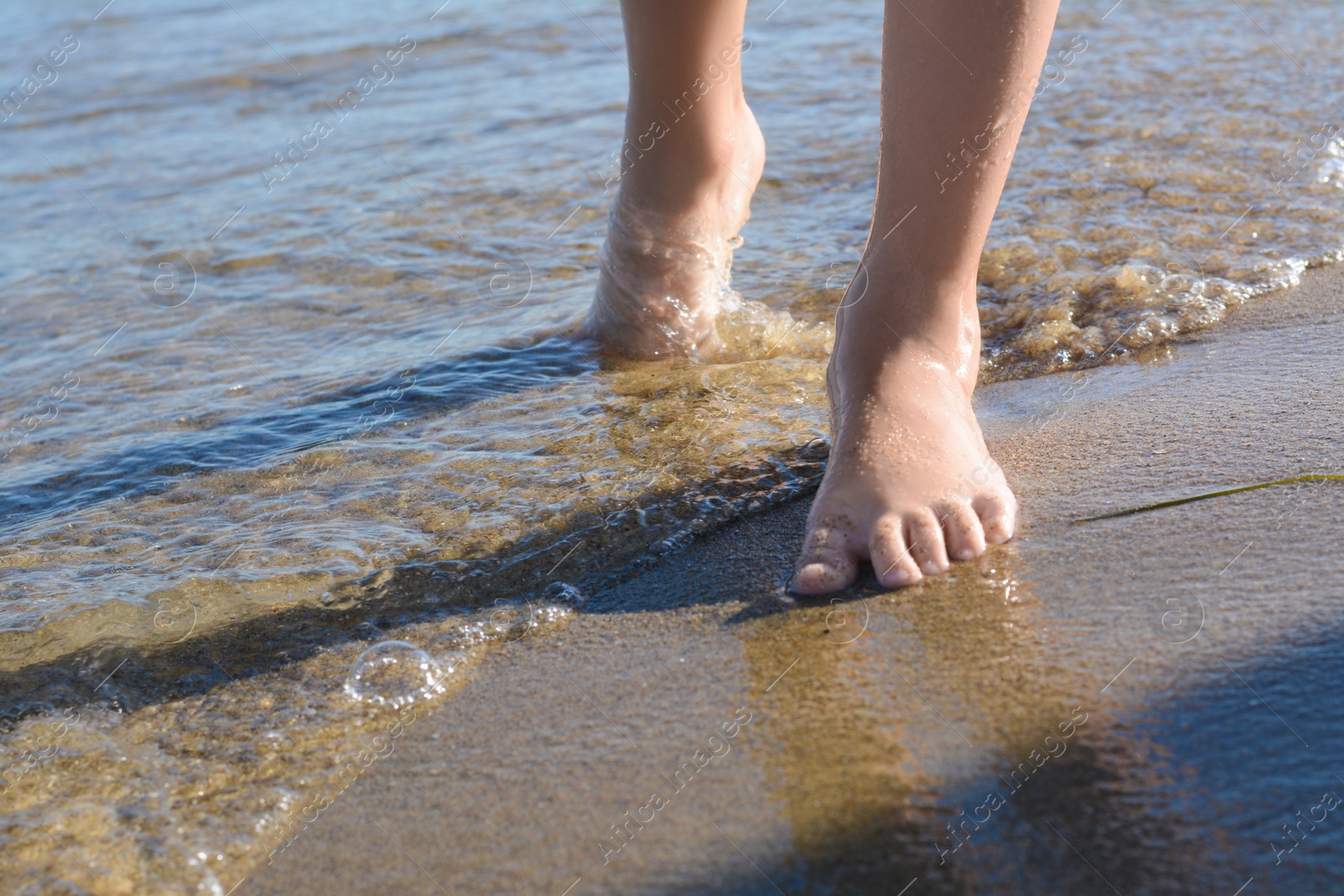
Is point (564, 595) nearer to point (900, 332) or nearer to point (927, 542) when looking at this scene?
point (927, 542)

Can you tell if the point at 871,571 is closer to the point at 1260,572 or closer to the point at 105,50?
the point at 1260,572

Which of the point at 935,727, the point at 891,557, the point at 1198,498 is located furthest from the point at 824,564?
the point at 1198,498

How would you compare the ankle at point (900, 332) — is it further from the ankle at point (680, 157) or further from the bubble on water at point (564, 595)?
the ankle at point (680, 157)

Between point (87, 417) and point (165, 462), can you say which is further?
point (87, 417)

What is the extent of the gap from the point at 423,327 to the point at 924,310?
4.90 feet

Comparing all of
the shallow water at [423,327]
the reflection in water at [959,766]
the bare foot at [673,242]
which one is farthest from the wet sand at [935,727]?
the bare foot at [673,242]

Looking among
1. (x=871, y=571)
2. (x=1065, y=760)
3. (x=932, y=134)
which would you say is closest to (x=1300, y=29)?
(x=932, y=134)

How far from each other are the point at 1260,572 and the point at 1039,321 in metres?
1.07

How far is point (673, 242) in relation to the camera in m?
2.37

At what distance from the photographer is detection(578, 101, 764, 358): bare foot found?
2.32 metres

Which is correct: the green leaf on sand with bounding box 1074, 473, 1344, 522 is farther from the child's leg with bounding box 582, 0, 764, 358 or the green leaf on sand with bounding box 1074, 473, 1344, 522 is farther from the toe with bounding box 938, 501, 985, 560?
the child's leg with bounding box 582, 0, 764, 358

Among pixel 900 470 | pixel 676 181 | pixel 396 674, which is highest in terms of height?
pixel 676 181

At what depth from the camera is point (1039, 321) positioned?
2.33 m

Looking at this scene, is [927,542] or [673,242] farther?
[673,242]
